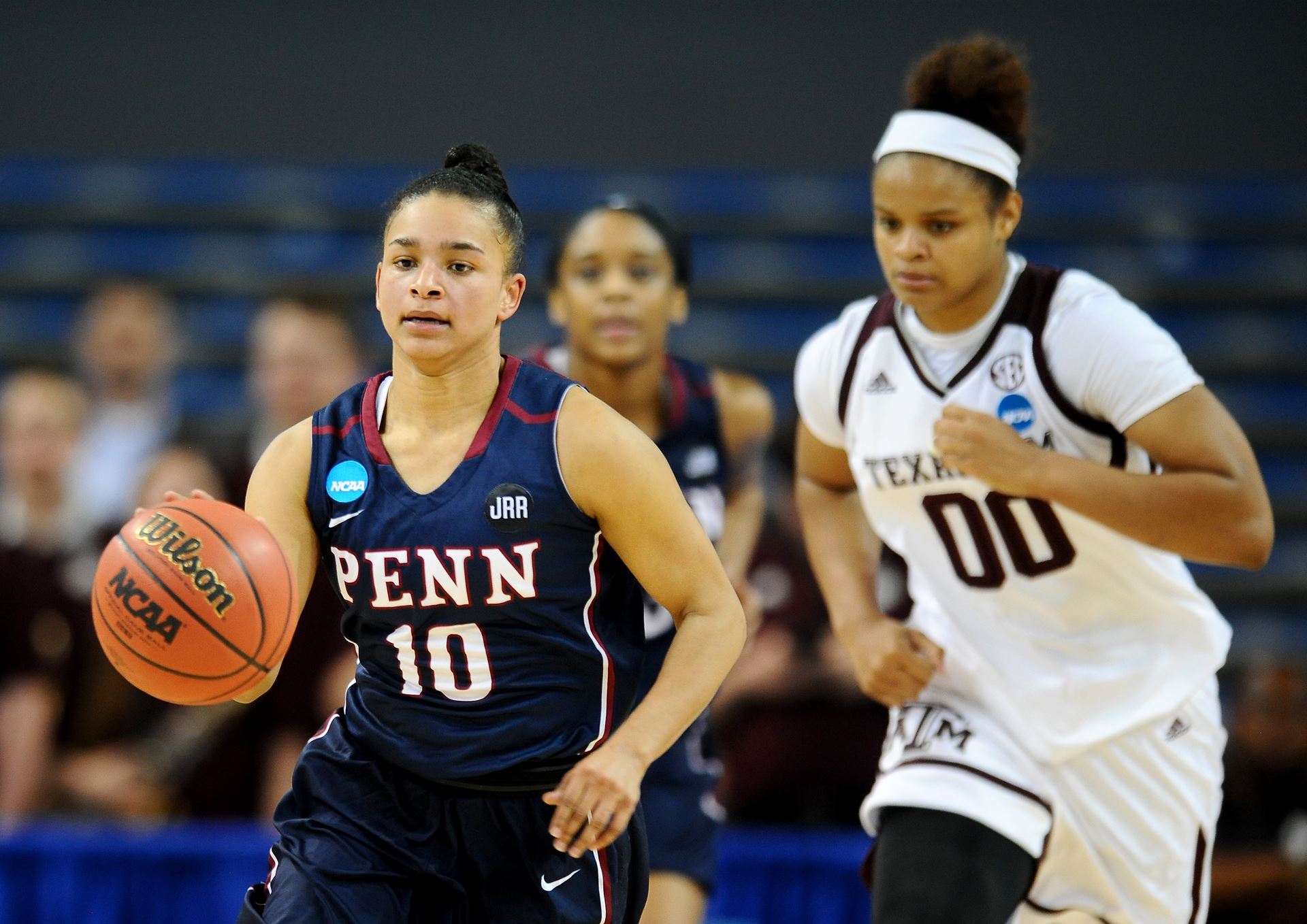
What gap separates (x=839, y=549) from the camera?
4160 millimetres

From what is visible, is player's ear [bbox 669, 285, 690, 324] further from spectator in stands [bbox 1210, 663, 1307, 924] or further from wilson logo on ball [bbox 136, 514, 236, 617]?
spectator in stands [bbox 1210, 663, 1307, 924]

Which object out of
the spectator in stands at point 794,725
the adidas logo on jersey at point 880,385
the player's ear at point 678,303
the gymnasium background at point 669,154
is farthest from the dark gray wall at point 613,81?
the adidas logo on jersey at point 880,385

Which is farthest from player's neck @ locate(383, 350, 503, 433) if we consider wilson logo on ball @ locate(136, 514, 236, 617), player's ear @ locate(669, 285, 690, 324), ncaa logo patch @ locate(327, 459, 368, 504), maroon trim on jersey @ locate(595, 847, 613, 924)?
player's ear @ locate(669, 285, 690, 324)

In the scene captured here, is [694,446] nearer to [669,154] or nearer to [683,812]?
[683,812]

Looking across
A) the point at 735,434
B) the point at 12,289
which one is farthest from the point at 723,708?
the point at 12,289

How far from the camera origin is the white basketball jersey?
3.67m

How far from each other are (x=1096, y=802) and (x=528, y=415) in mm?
1581

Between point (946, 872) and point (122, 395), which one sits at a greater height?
point (122, 395)

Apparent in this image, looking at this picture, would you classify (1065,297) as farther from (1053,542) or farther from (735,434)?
(735,434)

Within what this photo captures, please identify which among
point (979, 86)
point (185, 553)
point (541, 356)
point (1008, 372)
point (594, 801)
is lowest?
point (594, 801)

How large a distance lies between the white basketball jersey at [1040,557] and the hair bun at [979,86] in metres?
0.36

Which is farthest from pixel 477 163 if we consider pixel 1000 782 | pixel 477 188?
pixel 1000 782

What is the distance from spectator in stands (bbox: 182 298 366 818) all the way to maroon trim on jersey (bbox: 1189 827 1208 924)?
2959mm

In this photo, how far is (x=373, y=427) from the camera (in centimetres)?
327
